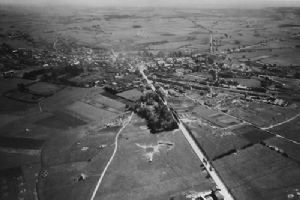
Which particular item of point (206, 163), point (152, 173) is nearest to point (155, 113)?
point (206, 163)

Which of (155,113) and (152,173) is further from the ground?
(155,113)

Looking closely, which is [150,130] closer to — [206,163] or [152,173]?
[152,173]

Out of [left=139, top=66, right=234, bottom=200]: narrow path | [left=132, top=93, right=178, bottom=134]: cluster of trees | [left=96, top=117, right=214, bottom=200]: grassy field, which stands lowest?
[left=96, top=117, right=214, bottom=200]: grassy field

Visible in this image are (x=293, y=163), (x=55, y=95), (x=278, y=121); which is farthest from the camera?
(x=55, y=95)

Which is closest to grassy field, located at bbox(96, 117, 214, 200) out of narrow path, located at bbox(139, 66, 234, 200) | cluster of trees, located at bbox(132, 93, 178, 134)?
narrow path, located at bbox(139, 66, 234, 200)

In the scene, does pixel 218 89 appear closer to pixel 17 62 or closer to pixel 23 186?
pixel 23 186

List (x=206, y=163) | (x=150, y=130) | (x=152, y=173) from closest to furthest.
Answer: (x=152, y=173)
(x=206, y=163)
(x=150, y=130)

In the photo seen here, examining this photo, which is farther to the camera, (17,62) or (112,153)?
(17,62)

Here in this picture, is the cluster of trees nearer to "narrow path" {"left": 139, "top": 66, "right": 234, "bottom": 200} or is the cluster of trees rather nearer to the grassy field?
"narrow path" {"left": 139, "top": 66, "right": 234, "bottom": 200}

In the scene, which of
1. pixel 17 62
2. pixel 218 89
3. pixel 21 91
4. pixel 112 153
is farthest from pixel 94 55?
pixel 112 153
